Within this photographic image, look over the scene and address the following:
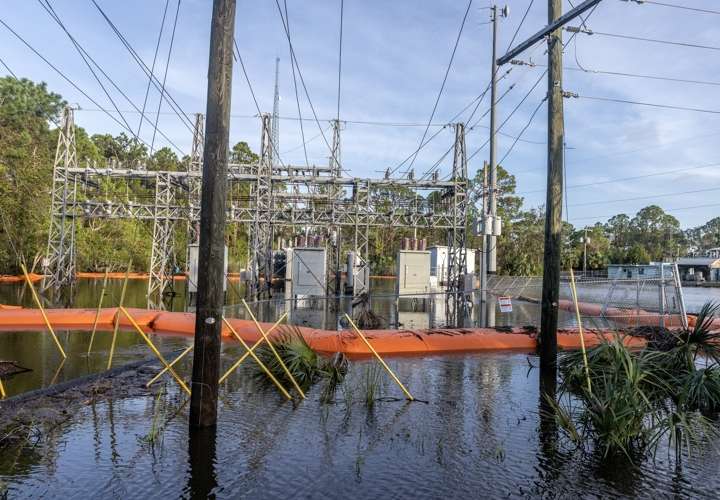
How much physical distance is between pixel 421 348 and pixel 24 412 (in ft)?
27.4

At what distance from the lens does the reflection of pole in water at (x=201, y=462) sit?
536 centimetres

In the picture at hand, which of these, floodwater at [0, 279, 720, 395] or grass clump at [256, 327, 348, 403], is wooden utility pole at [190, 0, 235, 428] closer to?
grass clump at [256, 327, 348, 403]

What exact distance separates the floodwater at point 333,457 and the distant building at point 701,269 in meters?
80.8

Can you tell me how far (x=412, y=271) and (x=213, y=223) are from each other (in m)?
19.9

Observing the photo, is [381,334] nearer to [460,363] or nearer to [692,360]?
[460,363]

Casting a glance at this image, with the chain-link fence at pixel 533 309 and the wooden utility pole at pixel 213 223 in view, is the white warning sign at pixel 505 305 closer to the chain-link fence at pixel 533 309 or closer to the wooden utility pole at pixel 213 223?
the chain-link fence at pixel 533 309

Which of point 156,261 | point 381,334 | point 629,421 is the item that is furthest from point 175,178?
point 629,421

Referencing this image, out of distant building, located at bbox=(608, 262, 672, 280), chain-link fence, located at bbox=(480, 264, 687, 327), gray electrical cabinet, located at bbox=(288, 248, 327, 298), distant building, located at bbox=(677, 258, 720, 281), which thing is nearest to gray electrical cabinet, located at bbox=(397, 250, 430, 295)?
gray electrical cabinet, located at bbox=(288, 248, 327, 298)

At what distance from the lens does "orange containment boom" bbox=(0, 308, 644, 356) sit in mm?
13078

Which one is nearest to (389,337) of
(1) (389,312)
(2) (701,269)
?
(1) (389,312)

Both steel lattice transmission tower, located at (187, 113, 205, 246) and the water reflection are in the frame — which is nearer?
the water reflection

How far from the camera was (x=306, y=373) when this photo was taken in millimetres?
10016

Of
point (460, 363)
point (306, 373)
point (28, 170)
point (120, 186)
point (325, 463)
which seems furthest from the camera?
point (120, 186)

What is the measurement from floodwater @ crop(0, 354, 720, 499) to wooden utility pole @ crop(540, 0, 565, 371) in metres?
2.37
